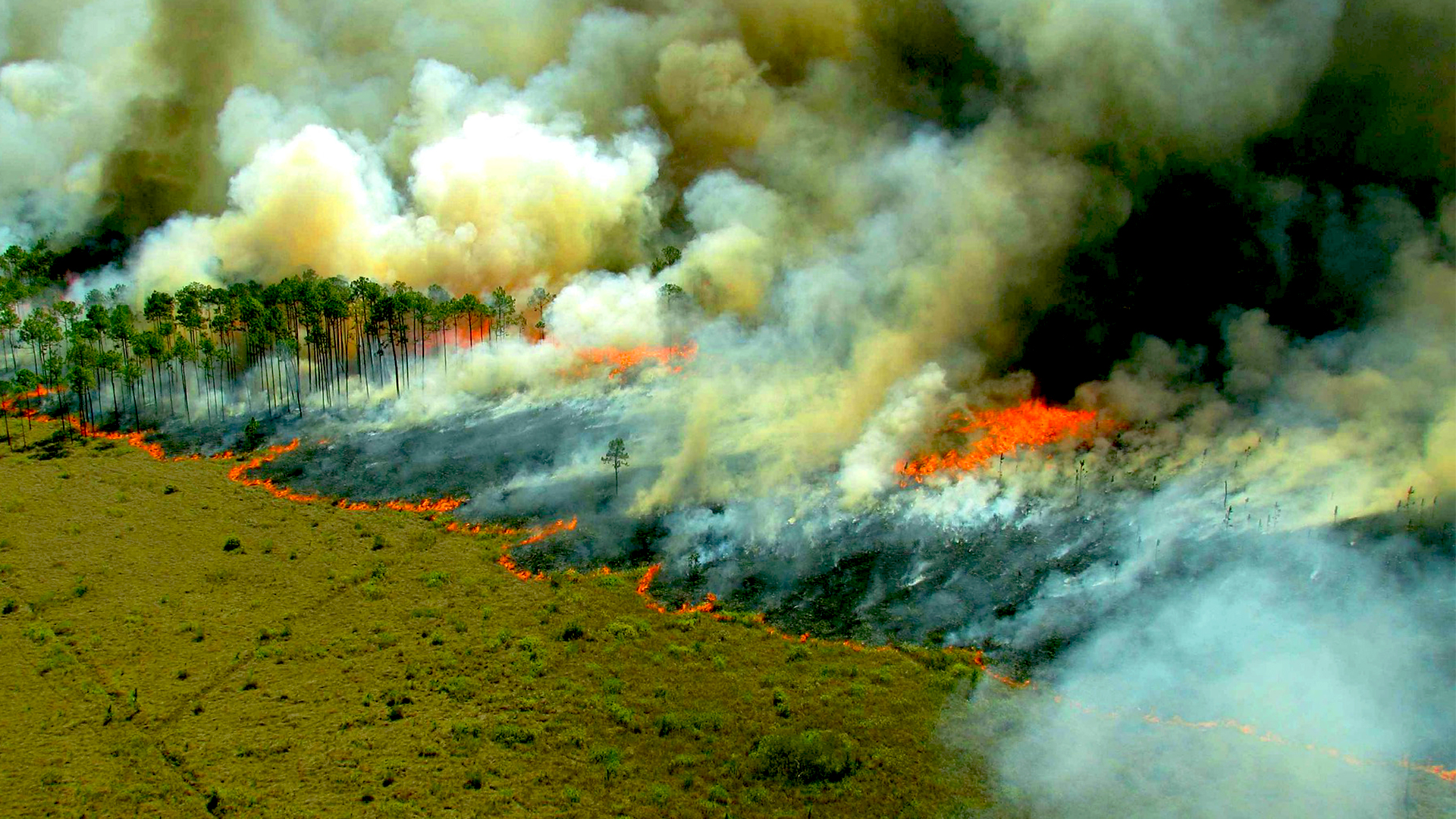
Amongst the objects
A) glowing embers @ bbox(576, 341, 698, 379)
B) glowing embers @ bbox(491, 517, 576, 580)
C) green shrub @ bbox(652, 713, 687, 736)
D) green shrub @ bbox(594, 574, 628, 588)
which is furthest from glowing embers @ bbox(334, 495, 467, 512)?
green shrub @ bbox(652, 713, 687, 736)

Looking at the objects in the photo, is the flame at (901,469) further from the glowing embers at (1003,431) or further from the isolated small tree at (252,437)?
the isolated small tree at (252,437)

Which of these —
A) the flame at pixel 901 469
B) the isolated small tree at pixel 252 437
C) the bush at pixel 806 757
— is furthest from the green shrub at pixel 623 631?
the isolated small tree at pixel 252 437

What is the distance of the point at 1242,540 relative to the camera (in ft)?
229

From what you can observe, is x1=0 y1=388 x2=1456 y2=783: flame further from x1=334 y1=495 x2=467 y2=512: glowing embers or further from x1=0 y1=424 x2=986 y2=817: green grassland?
x1=0 y1=424 x2=986 y2=817: green grassland

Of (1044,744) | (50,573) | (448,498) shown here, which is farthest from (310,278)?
(1044,744)

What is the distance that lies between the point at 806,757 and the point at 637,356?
233 feet

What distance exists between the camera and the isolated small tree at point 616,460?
3388 inches

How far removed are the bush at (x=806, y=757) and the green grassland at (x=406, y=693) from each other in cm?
14

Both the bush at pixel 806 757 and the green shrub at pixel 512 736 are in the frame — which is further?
the green shrub at pixel 512 736

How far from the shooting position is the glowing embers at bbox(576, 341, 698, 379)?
111312 mm

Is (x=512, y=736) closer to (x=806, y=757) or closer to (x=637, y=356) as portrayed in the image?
(x=806, y=757)

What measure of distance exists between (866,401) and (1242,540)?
36043mm

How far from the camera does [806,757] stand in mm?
49438

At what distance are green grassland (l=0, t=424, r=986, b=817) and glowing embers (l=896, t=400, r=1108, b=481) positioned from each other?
2811 centimetres
